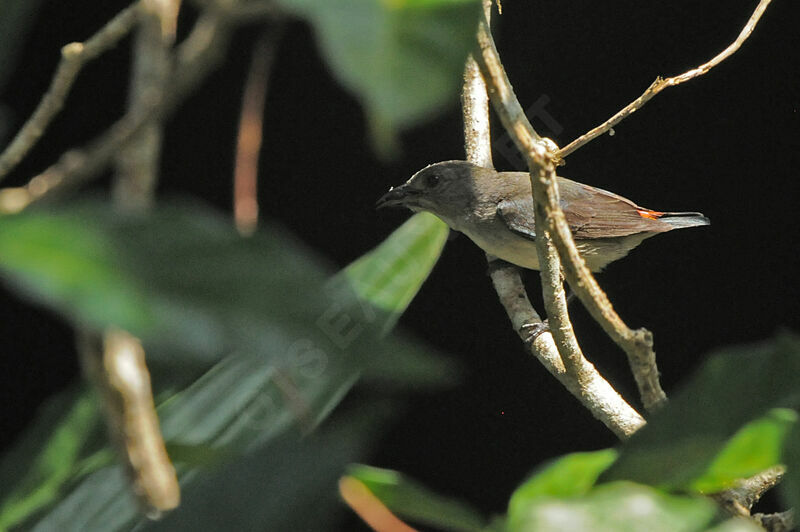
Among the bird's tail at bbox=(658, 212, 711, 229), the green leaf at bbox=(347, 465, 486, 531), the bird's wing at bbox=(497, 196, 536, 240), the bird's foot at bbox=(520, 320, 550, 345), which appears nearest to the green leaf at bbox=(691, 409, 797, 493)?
the green leaf at bbox=(347, 465, 486, 531)

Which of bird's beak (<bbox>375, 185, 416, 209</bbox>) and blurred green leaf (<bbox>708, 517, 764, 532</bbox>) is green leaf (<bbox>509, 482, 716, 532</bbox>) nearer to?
blurred green leaf (<bbox>708, 517, 764, 532</bbox>)

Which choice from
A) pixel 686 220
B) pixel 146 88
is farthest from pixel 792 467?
pixel 686 220

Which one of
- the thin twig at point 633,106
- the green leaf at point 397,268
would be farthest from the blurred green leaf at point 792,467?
the thin twig at point 633,106

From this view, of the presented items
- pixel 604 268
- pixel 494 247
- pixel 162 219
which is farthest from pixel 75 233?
pixel 604 268

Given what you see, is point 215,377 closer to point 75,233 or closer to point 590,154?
point 75,233

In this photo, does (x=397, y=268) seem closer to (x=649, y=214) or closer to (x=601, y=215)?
(x=601, y=215)
